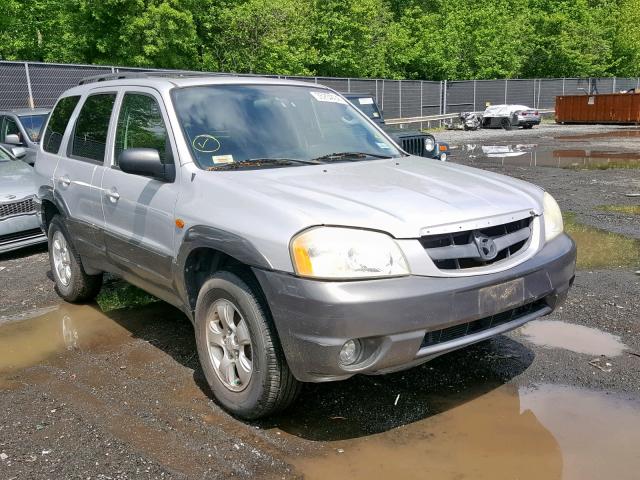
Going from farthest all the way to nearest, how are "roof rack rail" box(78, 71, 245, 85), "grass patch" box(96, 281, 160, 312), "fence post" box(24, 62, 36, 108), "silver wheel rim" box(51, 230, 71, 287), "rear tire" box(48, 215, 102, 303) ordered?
"fence post" box(24, 62, 36, 108) → "grass patch" box(96, 281, 160, 312) → "silver wheel rim" box(51, 230, 71, 287) → "rear tire" box(48, 215, 102, 303) → "roof rack rail" box(78, 71, 245, 85)

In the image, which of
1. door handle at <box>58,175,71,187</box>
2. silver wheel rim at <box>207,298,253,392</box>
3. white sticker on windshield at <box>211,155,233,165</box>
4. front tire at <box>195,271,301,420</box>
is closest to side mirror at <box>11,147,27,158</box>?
door handle at <box>58,175,71,187</box>

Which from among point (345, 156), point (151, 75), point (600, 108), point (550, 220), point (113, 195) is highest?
point (151, 75)

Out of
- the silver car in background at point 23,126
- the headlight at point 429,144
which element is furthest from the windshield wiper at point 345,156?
the silver car in background at point 23,126

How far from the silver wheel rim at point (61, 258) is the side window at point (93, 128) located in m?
0.86

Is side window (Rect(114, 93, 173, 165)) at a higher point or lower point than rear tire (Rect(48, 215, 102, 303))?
higher

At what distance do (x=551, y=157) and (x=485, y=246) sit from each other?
623 inches

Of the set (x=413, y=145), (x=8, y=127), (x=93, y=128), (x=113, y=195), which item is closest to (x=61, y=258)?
(x=93, y=128)

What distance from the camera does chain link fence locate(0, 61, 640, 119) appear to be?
54.9ft

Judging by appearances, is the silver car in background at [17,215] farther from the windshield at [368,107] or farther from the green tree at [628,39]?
the green tree at [628,39]

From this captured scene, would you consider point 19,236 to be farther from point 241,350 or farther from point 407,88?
point 407,88

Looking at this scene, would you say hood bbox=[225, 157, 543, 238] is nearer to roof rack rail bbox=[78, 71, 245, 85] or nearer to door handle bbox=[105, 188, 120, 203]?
door handle bbox=[105, 188, 120, 203]

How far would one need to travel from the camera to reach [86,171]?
491 cm

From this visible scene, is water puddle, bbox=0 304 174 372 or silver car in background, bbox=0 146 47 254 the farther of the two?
silver car in background, bbox=0 146 47 254

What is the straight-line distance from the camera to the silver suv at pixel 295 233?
3012 mm
